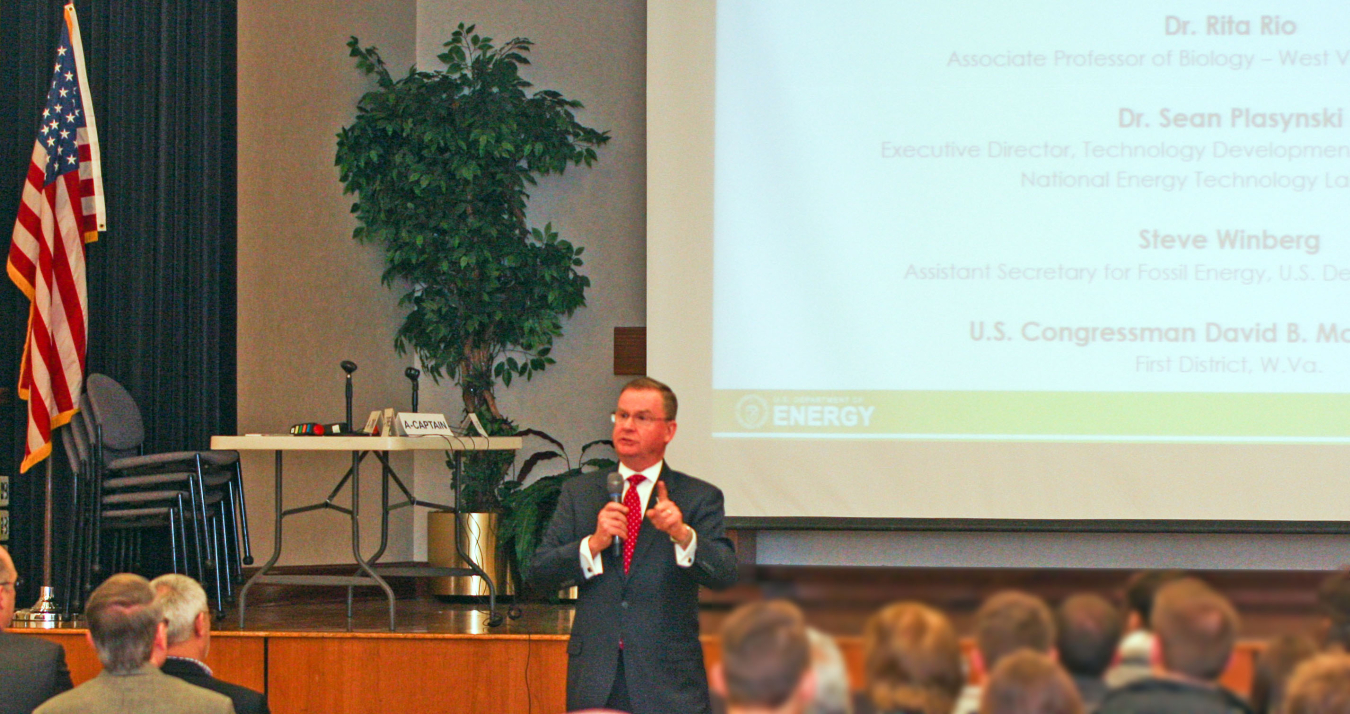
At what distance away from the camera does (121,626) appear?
7.60ft

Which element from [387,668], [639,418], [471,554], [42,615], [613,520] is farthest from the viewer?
[471,554]

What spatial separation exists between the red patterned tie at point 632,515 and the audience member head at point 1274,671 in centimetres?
225

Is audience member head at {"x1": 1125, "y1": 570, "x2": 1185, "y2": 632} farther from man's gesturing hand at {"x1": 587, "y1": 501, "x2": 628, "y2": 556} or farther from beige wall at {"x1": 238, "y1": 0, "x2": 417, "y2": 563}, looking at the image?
beige wall at {"x1": 238, "y1": 0, "x2": 417, "y2": 563}

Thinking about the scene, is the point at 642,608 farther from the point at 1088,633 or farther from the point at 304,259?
the point at 304,259

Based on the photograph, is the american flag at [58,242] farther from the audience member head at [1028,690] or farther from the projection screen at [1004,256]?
the audience member head at [1028,690]

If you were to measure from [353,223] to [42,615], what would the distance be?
2661 mm

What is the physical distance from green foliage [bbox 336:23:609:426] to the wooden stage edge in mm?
1799

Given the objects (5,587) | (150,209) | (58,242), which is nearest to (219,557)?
(58,242)

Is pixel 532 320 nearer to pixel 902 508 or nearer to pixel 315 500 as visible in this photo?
pixel 315 500

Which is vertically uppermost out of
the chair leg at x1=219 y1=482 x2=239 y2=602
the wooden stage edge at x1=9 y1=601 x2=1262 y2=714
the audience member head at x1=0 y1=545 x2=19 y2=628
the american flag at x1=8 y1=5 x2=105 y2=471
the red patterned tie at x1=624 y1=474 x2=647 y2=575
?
the american flag at x1=8 y1=5 x2=105 y2=471

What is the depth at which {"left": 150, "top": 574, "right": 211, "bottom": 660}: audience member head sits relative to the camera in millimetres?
2600

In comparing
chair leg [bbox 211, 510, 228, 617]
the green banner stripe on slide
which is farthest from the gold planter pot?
the green banner stripe on slide

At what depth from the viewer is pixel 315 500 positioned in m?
6.39

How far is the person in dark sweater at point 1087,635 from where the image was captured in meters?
0.99
